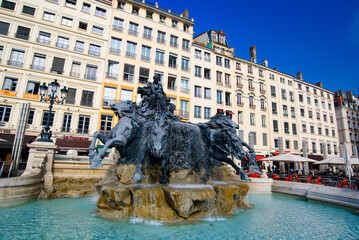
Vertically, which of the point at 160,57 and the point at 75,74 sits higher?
the point at 160,57

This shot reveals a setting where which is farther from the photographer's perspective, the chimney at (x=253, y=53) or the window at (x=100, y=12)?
the chimney at (x=253, y=53)

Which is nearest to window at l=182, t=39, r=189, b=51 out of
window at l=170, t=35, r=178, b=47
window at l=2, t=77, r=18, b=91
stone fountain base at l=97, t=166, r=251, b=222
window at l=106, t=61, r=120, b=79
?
window at l=170, t=35, r=178, b=47

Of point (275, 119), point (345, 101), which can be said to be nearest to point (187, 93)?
point (275, 119)

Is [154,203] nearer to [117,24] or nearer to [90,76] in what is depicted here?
[90,76]

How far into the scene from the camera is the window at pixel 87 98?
23416mm

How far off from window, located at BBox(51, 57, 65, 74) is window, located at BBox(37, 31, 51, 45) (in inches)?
91.8

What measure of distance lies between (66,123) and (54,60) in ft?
25.5

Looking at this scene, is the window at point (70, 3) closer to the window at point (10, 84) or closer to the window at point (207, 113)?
the window at point (10, 84)

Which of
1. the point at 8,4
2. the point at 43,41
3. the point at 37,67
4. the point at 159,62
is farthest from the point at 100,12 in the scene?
the point at 37,67

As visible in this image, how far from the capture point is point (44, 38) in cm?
2298

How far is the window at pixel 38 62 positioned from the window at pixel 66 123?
19.9 feet

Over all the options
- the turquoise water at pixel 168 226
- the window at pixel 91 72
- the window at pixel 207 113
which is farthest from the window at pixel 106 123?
the turquoise water at pixel 168 226

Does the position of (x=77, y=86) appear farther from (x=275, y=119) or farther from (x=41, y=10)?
(x=275, y=119)

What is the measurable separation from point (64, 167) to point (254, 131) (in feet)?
98.4
